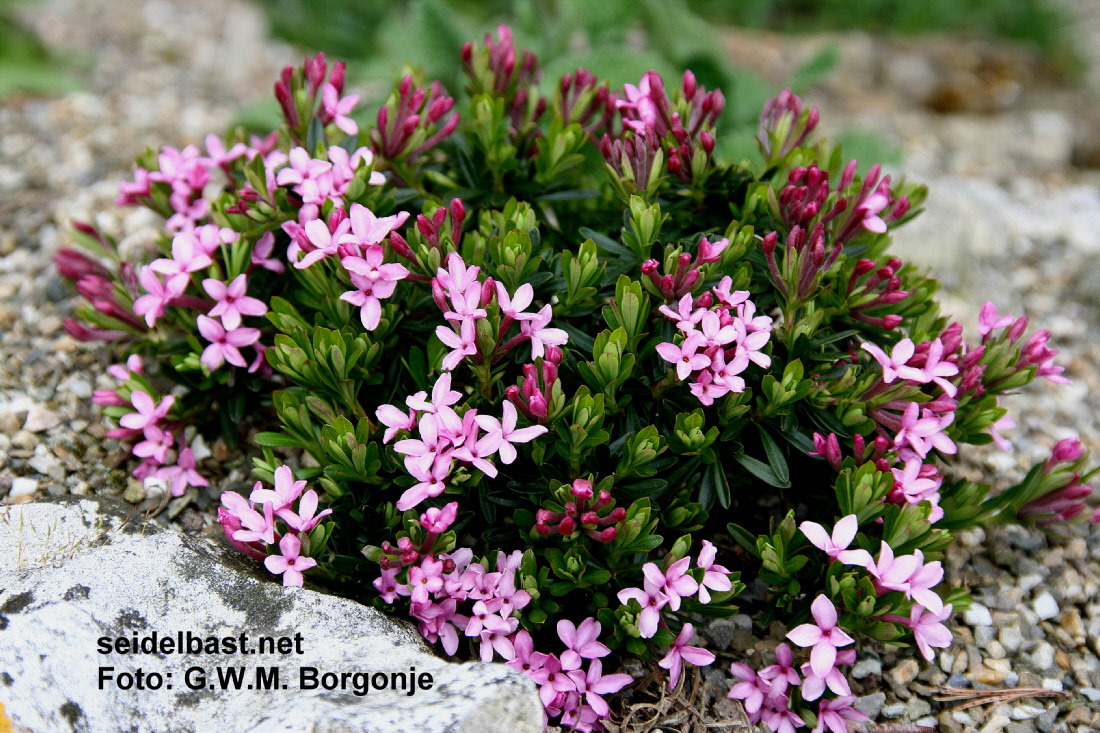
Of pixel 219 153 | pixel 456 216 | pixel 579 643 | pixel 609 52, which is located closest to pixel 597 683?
pixel 579 643

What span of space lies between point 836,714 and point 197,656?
1.63 meters

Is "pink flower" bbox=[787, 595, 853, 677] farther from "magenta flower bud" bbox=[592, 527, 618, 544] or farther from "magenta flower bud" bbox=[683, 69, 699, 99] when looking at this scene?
"magenta flower bud" bbox=[683, 69, 699, 99]

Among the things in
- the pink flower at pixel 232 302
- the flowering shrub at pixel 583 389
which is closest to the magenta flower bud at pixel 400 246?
the flowering shrub at pixel 583 389

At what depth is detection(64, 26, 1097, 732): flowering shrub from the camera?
2.13 meters

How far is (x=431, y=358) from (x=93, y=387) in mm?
1402

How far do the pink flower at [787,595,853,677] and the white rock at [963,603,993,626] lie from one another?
91 cm

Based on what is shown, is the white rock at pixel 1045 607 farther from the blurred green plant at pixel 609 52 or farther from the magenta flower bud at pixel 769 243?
the blurred green plant at pixel 609 52

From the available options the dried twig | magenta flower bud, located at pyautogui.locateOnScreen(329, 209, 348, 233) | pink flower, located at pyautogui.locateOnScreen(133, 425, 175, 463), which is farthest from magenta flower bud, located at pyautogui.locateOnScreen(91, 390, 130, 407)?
the dried twig

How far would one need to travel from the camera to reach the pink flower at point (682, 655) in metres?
2.19

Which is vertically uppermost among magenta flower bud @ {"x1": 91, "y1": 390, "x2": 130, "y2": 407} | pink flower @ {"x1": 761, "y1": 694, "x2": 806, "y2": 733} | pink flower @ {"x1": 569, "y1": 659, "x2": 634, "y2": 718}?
magenta flower bud @ {"x1": 91, "y1": 390, "x2": 130, "y2": 407}

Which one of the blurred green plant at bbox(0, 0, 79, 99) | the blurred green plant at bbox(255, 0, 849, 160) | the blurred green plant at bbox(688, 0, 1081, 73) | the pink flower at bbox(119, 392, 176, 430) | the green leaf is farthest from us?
the blurred green plant at bbox(688, 0, 1081, 73)

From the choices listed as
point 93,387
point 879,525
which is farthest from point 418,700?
point 93,387

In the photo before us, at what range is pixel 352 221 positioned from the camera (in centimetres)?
220

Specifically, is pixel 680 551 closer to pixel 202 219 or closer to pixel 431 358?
pixel 431 358
